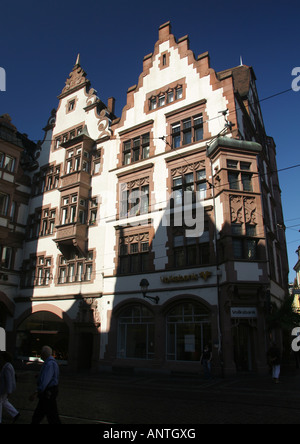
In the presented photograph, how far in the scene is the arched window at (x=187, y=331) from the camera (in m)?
19.4

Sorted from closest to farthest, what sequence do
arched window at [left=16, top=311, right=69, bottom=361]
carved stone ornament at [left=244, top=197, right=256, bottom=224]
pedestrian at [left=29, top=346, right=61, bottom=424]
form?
pedestrian at [left=29, top=346, right=61, bottom=424] → carved stone ornament at [left=244, top=197, right=256, bottom=224] → arched window at [left=16, top=311, right=69, bottom=361]

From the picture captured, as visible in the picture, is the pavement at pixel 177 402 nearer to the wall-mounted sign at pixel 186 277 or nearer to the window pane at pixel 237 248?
the wall-mounted sign at pixel 186 277

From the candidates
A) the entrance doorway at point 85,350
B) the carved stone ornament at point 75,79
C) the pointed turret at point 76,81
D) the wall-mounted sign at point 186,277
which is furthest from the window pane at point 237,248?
the carved stone ornament at point 75,79

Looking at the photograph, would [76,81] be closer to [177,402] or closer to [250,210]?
[250,210]

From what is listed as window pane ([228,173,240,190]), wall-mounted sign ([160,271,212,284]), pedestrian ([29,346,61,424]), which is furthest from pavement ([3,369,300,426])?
window pane ([228,173,240,190])

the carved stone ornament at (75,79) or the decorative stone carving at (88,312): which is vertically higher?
the carved stone ornament at (75,79)

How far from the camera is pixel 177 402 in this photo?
11.3 metres

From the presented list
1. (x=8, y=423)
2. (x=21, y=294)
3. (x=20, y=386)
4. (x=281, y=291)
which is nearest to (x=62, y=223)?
(x=21, y=294)

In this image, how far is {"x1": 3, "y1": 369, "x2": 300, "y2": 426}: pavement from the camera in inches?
350

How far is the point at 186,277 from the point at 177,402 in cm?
958

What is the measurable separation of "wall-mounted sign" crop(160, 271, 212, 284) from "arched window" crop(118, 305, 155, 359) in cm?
244

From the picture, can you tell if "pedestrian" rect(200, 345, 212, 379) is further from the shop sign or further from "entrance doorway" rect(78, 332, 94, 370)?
"entrance doorway" rect(78, 332, 94, 370)

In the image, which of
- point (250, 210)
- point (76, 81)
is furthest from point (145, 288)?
point (76, 81)

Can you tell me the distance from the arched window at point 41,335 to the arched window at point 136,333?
469cm
